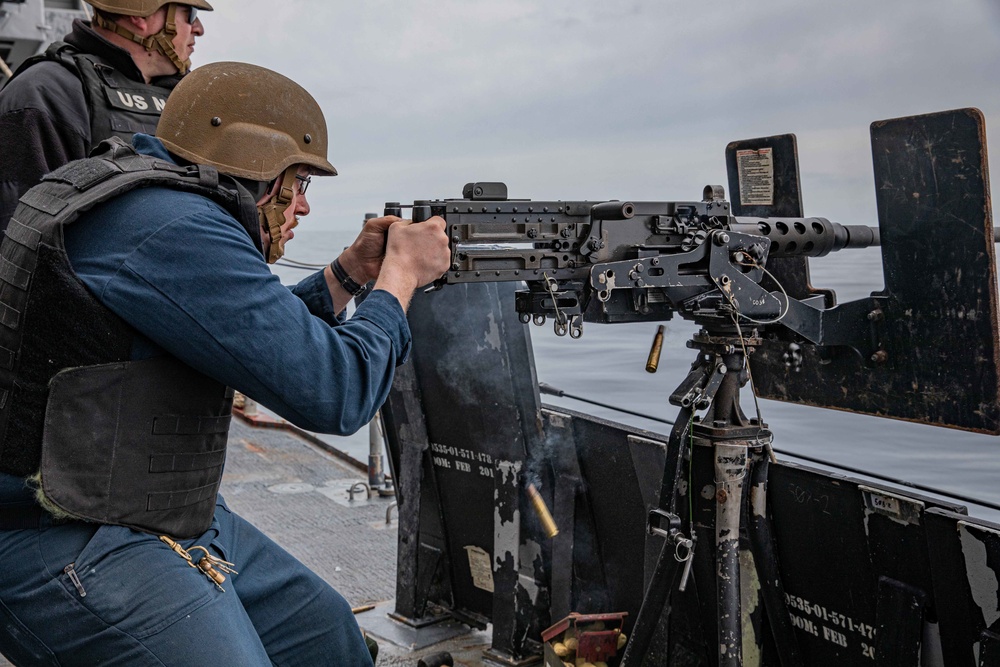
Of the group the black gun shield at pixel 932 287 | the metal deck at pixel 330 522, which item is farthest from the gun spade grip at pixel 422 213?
the metal deck at pixel 330 522

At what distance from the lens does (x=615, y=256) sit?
2.73m

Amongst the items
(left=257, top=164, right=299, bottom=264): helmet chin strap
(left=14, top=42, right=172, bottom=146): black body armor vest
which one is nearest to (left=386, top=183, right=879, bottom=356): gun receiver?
(left=257, top=164, right=299, bottom=264): helmet chin strap

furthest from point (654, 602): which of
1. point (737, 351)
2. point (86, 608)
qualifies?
point (86, 608)

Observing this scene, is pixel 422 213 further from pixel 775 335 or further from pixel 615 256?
pixel 775 335

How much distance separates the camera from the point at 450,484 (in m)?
4.19

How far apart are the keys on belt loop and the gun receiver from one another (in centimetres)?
87

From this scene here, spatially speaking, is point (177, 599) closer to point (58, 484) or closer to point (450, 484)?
point (58, 484)

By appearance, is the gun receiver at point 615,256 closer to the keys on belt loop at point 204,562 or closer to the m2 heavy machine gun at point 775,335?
the m2 heavy machine gun at point 775,335

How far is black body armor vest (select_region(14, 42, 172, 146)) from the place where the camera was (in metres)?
3.25

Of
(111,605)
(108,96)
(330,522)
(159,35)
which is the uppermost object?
(159,35)

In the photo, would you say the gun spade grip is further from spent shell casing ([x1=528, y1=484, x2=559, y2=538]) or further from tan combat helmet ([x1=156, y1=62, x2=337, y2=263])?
spent shell casing ([x1=528, y1=484, x2=559, y2=538])

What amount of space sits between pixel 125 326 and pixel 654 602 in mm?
1767

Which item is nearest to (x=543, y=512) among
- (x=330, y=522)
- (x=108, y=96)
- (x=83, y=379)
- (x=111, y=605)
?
(x=111, y=605)

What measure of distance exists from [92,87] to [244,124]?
1.31 meters
